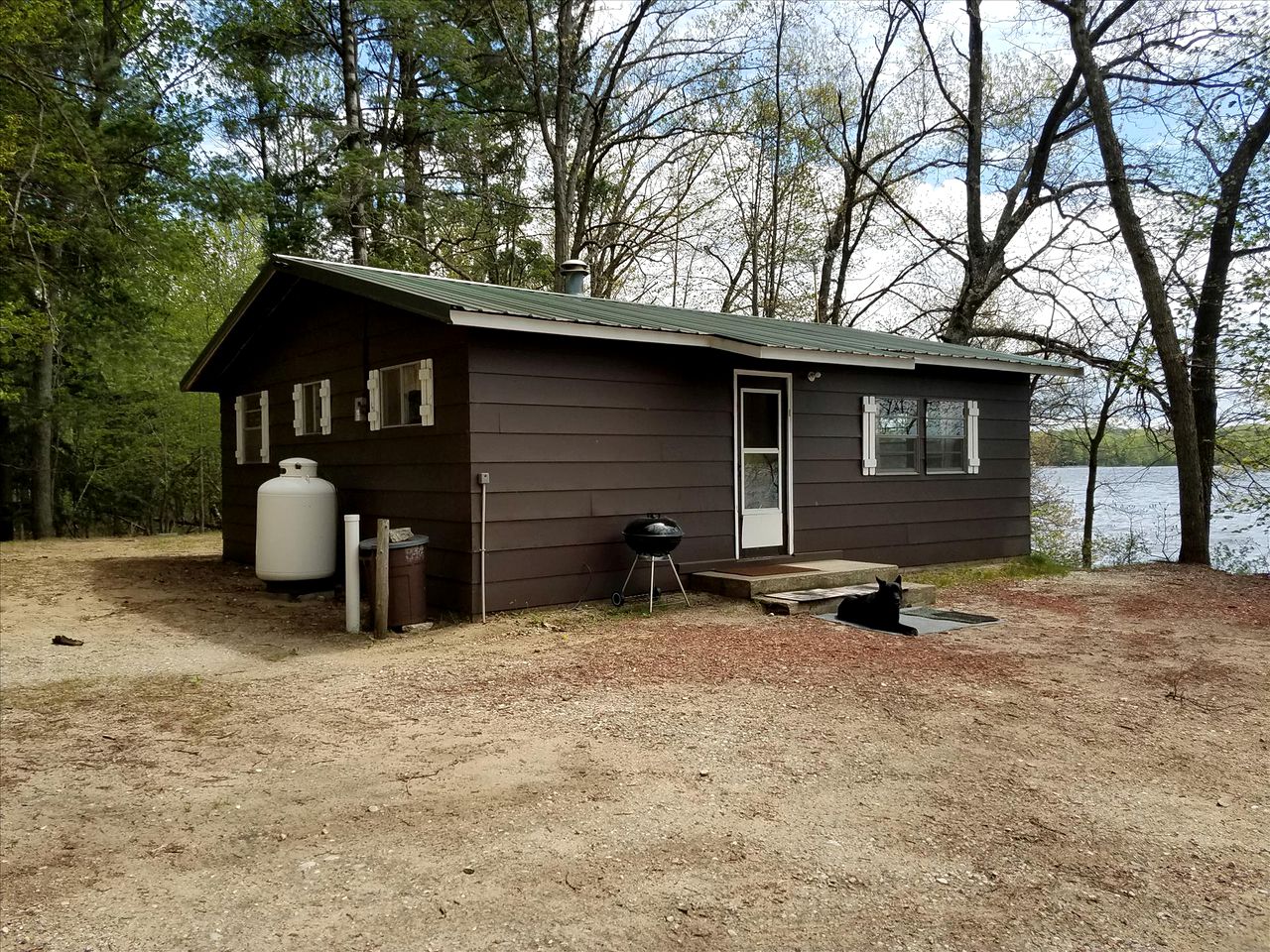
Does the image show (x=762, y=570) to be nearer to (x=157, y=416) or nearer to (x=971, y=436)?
(x=971, y=436)

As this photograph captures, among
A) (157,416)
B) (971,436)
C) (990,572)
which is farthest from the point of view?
(157,416)

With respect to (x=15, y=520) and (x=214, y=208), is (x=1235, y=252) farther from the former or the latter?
(x=15, y=520)

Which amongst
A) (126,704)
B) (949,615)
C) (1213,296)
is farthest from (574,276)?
(1213,296)

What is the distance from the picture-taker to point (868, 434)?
980 cm

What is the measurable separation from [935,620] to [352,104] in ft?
51.8

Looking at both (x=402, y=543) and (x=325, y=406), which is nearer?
(x=402, y=543)

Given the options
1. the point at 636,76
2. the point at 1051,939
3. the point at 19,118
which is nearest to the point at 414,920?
the point at 1051,939

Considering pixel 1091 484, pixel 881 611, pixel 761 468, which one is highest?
pixel 761 468

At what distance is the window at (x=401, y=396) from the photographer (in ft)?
24.7

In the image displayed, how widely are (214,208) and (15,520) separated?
8.86 m

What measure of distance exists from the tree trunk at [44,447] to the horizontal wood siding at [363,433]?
6.47 metres

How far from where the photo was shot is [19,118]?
12125 mm

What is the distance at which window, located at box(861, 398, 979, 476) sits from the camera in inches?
389

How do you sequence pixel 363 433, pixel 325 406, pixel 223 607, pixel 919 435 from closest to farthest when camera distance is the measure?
pixel 223 607 < pixel 363 433 < pixel 325 406 < pixel 919 435
